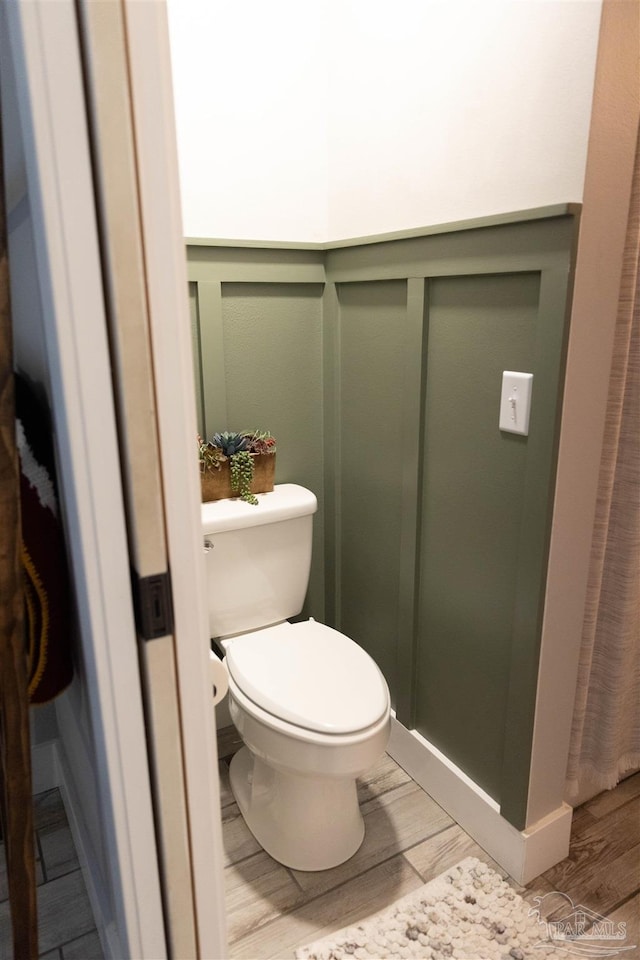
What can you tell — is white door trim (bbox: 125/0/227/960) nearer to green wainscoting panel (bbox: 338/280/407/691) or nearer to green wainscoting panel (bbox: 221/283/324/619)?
green wainscoting panel (bbox: 338/280/407/691)

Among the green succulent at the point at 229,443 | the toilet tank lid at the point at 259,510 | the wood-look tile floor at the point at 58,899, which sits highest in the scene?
the green succulent at the point at 229,443

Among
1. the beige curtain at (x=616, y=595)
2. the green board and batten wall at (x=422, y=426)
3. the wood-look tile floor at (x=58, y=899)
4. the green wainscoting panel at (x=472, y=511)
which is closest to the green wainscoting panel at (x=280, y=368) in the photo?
the green board and batten wall at (x=422, y=426)

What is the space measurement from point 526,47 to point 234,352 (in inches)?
39.7

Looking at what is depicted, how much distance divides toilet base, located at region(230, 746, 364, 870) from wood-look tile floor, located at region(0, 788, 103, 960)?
0.42 metres

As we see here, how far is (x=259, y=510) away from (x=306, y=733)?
0.61m

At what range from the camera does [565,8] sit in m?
1.17

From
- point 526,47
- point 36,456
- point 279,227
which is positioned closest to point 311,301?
point 279,227

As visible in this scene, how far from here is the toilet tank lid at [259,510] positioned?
5.77ft

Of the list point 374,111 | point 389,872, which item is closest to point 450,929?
point 389,872

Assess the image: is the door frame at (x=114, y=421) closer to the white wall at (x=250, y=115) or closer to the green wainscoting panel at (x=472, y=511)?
the green wainscoting panel at (x=472, y=511)

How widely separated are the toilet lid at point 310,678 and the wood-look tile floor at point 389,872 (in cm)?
43

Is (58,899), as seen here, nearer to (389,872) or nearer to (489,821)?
(389,872)

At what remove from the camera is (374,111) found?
1698 mm

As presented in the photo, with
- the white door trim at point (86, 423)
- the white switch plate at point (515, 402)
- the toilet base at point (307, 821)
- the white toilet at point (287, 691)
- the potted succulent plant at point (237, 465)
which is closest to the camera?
the white door trim at point (86, 423)
